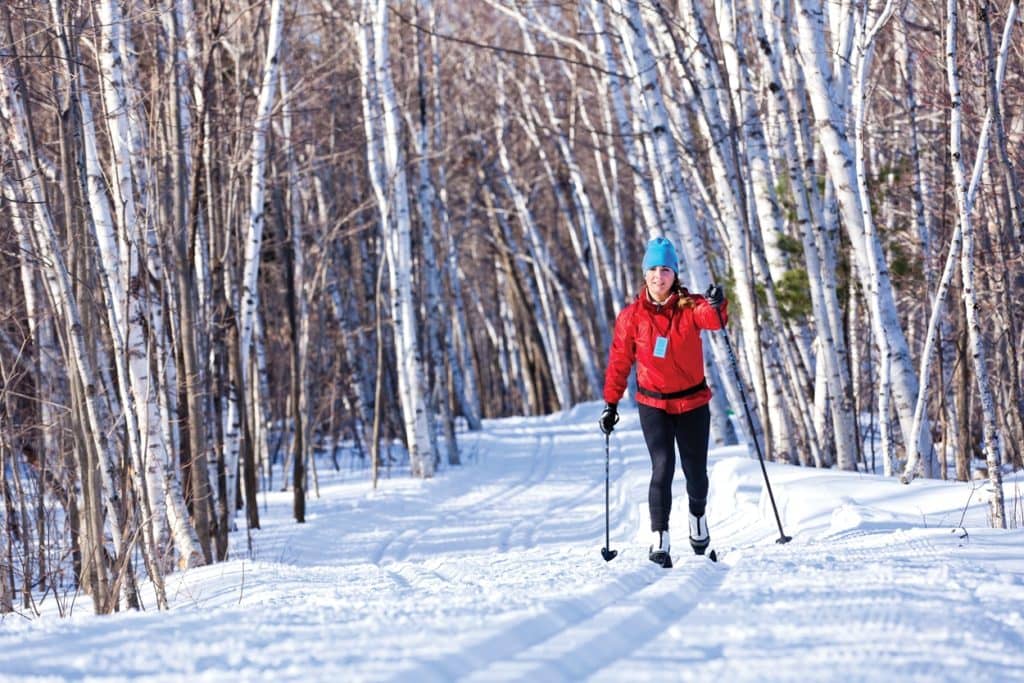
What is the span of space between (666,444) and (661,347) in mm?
637

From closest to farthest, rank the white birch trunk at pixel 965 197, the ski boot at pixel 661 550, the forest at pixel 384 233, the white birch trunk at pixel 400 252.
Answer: the ski boot at pixel 661 550 < the white birch trunk at pixel 965 197 < the forest at pixel 384 233 < the white birch trunk at pixel 400 252

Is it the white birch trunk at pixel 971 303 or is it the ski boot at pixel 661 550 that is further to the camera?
the white birch trunk at pixel 971 303

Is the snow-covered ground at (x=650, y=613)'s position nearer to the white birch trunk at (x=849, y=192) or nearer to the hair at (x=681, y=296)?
the white birch trunk at (x=849, y=192)

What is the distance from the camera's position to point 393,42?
82.3 feet

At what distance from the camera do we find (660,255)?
8.02 metres

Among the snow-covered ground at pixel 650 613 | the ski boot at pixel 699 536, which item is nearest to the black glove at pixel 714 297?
the ski boot at pixel 699 536

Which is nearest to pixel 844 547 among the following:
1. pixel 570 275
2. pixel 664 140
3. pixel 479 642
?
pixel 479 642

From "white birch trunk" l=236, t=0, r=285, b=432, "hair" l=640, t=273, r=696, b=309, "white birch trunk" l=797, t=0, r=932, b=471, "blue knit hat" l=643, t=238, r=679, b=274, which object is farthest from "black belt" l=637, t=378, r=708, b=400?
"white birch trunk" l=236, t=0, r=285, b=432

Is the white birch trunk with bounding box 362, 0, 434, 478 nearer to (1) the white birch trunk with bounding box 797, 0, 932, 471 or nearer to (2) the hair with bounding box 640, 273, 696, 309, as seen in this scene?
(1) the white birch trunk with bounding box 797, 0, 932, 471

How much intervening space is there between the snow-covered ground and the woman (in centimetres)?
68

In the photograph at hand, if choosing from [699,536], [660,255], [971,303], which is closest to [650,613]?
[699,536]

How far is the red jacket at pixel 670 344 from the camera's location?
7.94 m

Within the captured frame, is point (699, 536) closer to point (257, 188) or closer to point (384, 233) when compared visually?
point (257, 188)

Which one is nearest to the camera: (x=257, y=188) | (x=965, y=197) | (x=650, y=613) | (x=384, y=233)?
(x=650, y=613)
